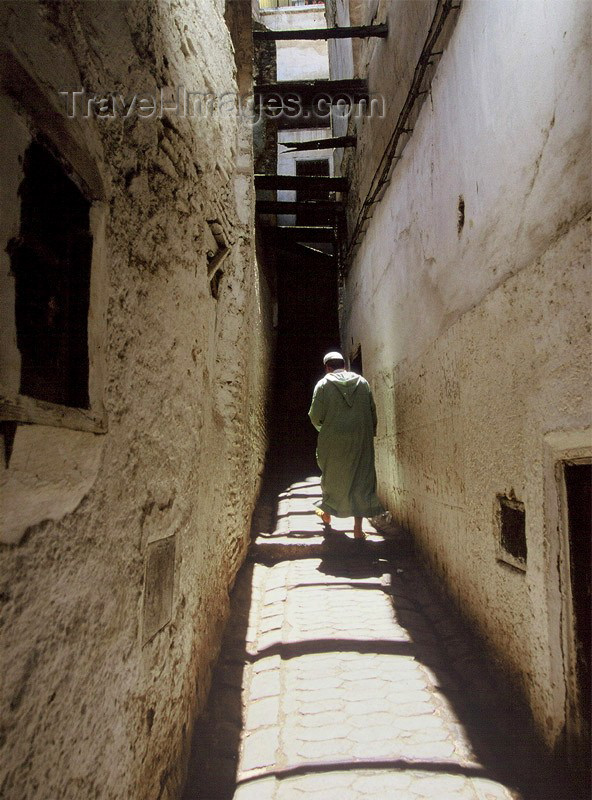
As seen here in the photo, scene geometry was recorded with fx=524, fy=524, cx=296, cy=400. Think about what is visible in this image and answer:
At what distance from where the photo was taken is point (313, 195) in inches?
498

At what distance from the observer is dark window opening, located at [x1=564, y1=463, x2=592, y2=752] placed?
1.81 m

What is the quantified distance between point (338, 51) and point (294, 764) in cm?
1110

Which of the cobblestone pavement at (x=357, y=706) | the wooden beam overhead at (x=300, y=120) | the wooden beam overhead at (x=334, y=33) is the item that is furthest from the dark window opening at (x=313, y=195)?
the cobblestone pavement at (x=357, y=706)

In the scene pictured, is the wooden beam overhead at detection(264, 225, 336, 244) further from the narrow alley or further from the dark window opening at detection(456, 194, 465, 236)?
the dark window opening at detection(456, 194, 465, 236)

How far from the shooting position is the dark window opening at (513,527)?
2.28m

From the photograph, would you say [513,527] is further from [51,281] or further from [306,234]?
[306,234]

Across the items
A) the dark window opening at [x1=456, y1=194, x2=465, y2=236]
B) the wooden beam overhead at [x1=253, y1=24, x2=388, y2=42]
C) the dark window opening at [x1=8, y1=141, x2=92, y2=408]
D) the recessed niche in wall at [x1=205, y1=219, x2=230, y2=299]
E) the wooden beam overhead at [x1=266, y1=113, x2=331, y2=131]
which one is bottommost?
the dark window opening at [x1=8, y1=141, x2=92, y2=408]

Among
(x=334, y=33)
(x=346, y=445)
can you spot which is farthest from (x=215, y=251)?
(x=334, y=33)

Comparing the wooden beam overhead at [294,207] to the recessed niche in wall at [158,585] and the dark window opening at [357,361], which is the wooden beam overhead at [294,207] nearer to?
the dark window opening at [357,361]

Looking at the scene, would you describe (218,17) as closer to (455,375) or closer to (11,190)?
(455,375)

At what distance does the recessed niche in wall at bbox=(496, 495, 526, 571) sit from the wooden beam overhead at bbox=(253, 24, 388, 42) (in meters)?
5.05

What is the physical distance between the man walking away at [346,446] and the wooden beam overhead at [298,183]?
4215 millimetres

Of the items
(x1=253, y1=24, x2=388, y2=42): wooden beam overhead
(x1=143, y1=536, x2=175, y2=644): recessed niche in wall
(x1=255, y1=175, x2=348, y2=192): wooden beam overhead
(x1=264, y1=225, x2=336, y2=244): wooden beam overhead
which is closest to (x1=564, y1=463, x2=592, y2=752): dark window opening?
(x1=143, y1=536, x2=175, y2=644): recessed niche in wall

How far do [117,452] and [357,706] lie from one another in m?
1.76
